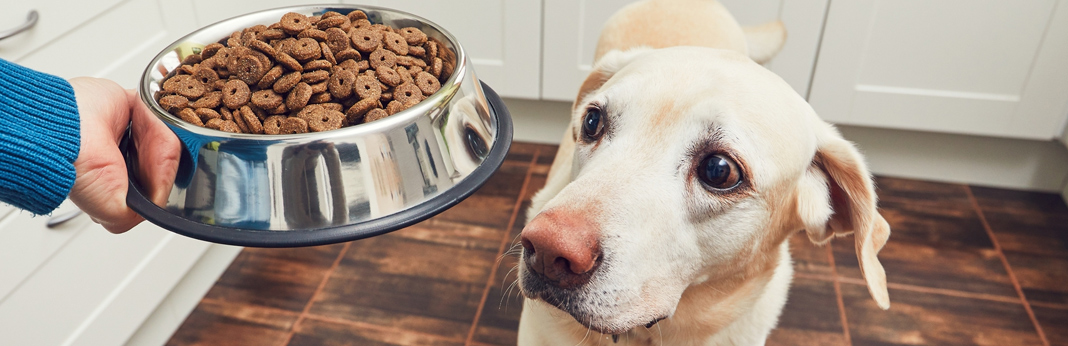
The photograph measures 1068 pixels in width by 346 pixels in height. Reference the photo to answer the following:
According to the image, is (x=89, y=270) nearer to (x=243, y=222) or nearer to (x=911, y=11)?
(x=243, y=222)

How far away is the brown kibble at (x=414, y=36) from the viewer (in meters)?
1.13

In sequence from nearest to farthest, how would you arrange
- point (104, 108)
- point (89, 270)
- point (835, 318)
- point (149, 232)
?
point (104, 108) < point (89, 270) < point (149, 232) < point (835, 318)

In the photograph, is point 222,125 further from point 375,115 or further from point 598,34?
point 598,34

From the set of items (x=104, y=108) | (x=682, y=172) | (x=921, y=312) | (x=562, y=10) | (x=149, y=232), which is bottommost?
(x=921, y=312)

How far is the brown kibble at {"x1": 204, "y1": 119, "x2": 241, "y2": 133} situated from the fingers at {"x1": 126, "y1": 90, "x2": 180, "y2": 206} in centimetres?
5

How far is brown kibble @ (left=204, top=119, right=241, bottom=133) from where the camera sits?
0.93 metres

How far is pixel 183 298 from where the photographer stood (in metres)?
2.12

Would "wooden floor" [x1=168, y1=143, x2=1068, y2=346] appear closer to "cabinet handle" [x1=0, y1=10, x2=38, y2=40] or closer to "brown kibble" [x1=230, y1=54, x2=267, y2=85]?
"cabinet handle" [x1=0, y1=10, x2=38, y2=40]

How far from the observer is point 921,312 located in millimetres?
2166

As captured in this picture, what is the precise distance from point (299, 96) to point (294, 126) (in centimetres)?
7

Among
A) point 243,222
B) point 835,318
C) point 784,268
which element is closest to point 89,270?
point 243,222

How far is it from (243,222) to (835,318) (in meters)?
1.86

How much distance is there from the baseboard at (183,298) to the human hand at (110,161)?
3.84 ft

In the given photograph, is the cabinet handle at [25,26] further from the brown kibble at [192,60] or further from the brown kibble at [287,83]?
the brown kibble at [287,83]
